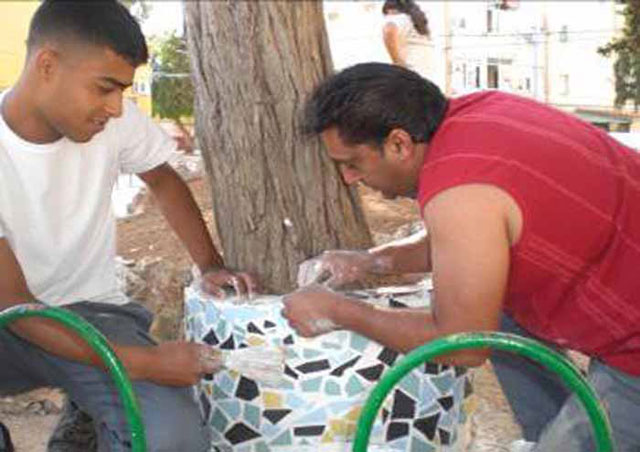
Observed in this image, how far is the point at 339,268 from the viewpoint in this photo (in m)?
2.77

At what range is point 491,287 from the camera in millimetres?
2049

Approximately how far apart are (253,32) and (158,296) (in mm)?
2871

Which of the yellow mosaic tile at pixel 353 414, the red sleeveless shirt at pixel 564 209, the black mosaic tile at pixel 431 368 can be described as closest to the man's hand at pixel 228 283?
the yellow mosaic tile at pixel 353 414

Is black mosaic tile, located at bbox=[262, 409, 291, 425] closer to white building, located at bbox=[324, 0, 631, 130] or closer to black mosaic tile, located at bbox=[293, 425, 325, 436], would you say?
black mosaic tile, located at bbox=[293, 425, 325, 436]

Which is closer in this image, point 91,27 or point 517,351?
point 517,351

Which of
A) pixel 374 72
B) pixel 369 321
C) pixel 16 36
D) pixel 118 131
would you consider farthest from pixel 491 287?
pixel 16 36

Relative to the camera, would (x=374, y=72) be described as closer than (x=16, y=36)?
Yes

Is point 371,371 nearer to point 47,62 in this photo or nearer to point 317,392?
point 317,392

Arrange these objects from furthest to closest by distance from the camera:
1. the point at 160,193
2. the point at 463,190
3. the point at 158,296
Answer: the point at 158,296 → the point at 160,193 → the point at 463,190

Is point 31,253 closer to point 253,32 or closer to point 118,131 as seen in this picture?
point 118,131

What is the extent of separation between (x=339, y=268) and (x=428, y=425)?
0.51 metres

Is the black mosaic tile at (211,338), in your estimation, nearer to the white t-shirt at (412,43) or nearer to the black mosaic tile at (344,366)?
the black mosaic tile at (344,366)

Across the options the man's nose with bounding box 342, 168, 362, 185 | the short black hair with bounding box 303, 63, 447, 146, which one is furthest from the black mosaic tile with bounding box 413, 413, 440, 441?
the short black hair with bounding box 303, 63, 447, 146

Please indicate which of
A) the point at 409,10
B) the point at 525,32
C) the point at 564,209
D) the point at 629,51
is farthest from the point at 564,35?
the point at 564,209
